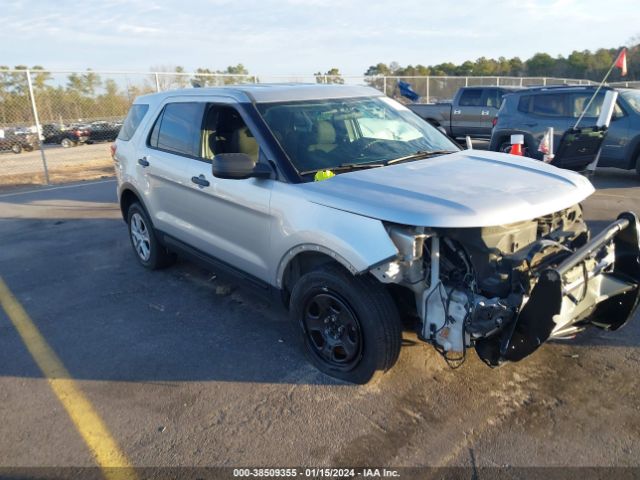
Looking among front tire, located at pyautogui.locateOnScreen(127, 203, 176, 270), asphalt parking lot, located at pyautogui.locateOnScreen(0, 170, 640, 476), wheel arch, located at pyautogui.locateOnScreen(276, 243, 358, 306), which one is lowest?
asphalt parking lot, located at pyautogui.locateOnScreen(0, 170, 640, 476)

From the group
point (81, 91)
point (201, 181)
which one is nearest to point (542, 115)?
point (201, 181)

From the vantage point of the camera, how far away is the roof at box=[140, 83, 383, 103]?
4.10 m

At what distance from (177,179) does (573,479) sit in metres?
3.69

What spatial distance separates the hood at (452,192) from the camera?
2842mm

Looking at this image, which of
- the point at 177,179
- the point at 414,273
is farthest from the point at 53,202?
the point at 414,273

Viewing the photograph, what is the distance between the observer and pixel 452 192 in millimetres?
3109

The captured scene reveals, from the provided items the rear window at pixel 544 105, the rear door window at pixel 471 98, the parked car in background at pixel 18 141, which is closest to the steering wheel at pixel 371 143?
the rear window at pixel 544 105

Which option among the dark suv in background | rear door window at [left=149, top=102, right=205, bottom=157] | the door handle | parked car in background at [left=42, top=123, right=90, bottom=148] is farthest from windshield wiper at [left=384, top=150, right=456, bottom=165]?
parked car in background at [left=42, top=123, right=90, bottom=148]

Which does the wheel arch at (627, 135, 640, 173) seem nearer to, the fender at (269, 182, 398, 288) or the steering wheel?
the steering wheel

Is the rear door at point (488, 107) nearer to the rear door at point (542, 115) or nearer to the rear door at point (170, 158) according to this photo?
the rear door at point (542, 115)

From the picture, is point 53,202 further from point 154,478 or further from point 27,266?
point 154,478

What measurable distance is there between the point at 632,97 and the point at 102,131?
19.6 meters

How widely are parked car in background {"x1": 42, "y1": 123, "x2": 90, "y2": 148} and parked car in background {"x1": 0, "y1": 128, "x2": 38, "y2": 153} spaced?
2730mm

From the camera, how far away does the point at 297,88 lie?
4391mm
